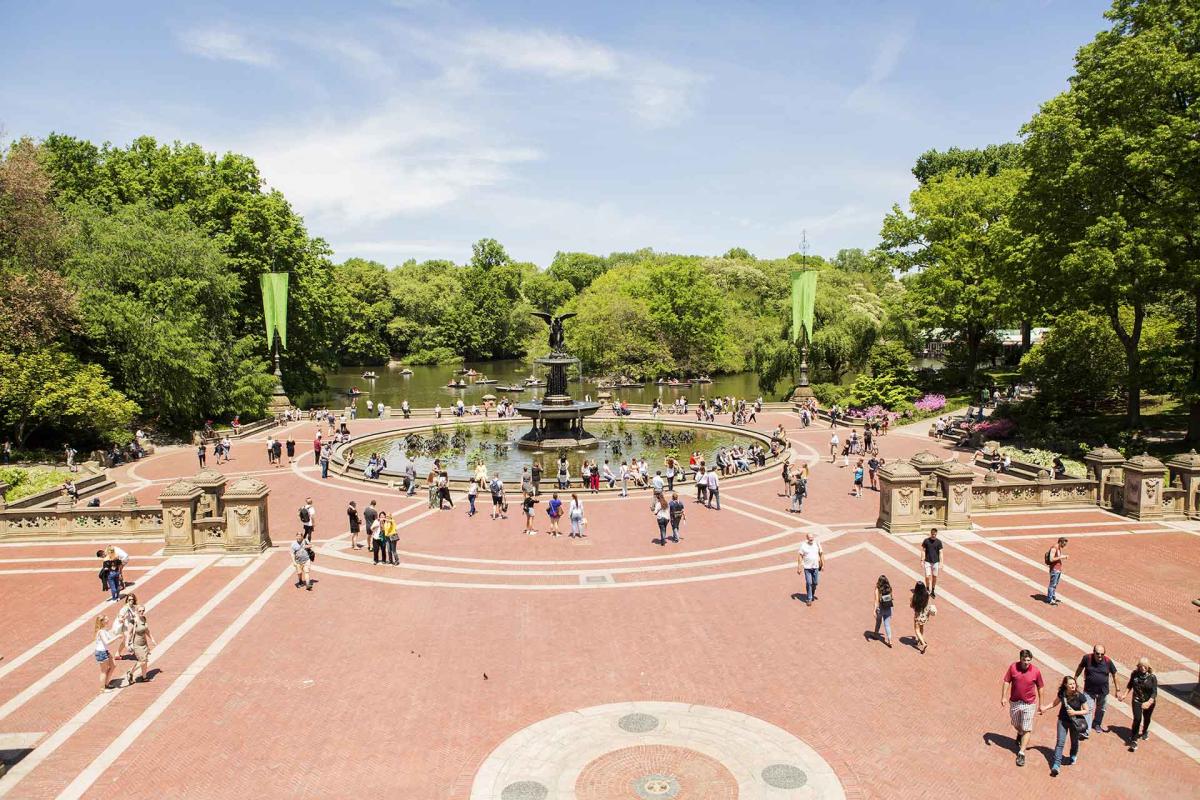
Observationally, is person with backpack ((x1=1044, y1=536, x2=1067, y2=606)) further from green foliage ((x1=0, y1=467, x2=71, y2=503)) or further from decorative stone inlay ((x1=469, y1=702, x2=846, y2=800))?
green foliage ((x1=0, y1=467, x2=71, y2=503))

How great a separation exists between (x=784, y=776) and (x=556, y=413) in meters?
29.9

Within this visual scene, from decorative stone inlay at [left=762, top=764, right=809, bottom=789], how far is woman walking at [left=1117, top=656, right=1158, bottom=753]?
4.73 metres

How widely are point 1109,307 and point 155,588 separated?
35.5 m

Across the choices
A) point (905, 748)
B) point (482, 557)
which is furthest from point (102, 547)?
point (905, 748)

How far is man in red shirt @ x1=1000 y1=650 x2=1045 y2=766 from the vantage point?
10250mm

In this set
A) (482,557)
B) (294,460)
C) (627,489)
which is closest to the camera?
(482,557)

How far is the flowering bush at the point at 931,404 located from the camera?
158ft

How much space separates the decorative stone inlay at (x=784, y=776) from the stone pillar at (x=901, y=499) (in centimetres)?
1270

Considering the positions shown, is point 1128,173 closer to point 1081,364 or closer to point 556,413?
point 1081,364

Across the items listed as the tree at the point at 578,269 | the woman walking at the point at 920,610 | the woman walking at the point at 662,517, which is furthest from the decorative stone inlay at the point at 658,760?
the tree at the point at 578,269


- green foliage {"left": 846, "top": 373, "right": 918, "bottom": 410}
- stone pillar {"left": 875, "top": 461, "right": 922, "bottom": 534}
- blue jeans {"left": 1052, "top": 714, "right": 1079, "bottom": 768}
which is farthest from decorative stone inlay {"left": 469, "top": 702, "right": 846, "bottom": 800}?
green foliage {"left": 846, "top": 373, "right": 918, "bottom": 410}

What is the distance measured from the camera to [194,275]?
43750 mm

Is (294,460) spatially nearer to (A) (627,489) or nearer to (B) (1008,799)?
(A) (627,489)

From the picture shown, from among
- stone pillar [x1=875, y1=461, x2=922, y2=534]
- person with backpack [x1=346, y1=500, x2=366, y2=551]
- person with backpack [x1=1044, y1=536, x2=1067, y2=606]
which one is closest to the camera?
person with backpack [x1=1044, y1=536, x2=1067, y2=606]
